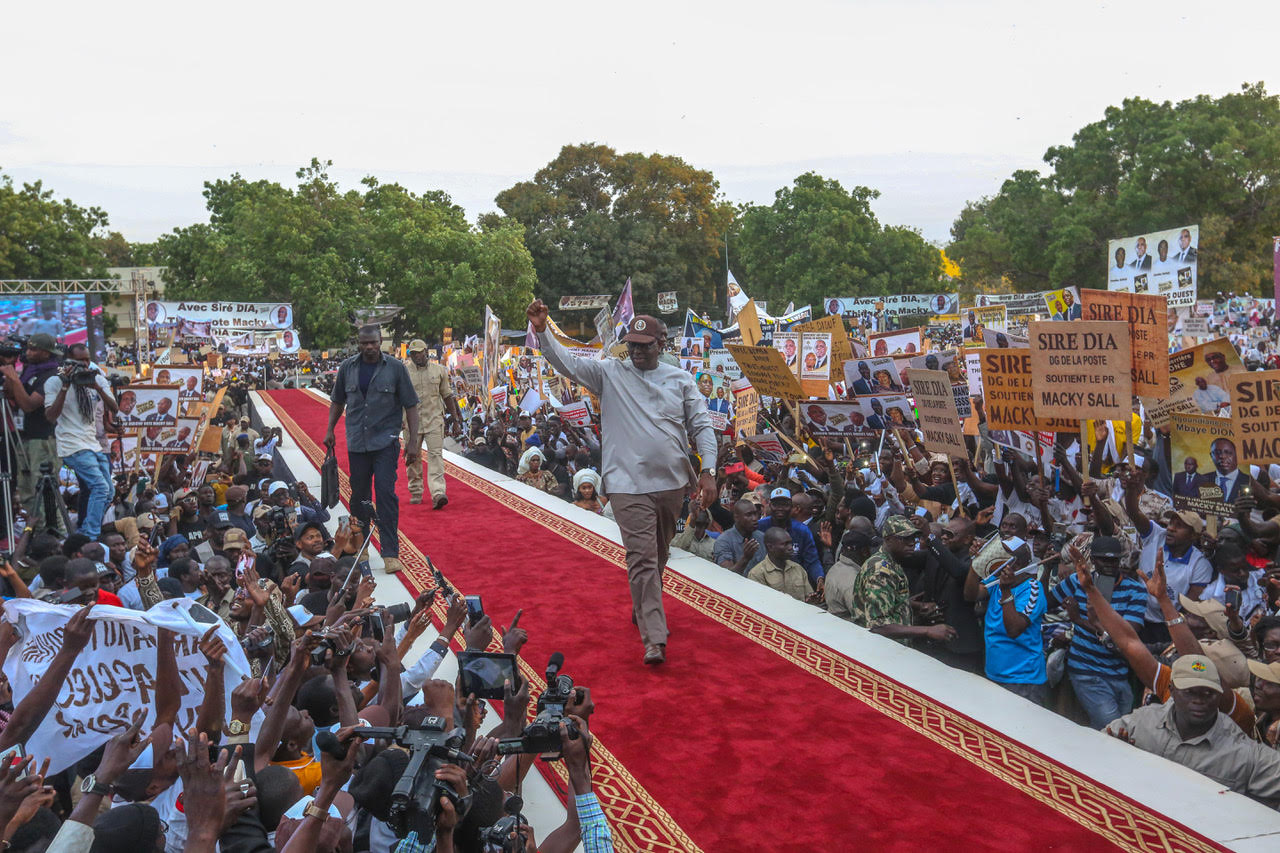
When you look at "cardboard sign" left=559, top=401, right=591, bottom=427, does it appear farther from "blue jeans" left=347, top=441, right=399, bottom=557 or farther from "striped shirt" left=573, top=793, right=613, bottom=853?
"striped shirt" left=573, top=793, right=613, bottom=853

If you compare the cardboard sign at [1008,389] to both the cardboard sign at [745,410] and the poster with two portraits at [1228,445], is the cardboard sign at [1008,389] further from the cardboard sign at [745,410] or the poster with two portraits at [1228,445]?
the cardboard sign at [745,410]

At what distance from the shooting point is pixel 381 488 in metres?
7.59

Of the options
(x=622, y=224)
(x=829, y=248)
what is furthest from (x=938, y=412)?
(x=622, y=224)

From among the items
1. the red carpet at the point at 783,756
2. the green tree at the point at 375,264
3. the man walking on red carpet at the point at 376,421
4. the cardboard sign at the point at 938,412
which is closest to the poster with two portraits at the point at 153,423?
the man walking on red carpet at the point at 376,421

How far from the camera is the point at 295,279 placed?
43.5 m

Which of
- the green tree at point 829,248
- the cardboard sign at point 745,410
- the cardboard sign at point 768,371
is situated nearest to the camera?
the cardboard sign at point 768,371

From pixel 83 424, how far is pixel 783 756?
6.41 m

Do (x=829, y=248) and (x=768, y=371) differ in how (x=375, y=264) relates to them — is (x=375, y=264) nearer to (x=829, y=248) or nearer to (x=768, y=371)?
(x=829, y=248)

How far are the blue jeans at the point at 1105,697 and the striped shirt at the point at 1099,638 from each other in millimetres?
31

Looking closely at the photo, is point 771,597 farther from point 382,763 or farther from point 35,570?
point 35,570

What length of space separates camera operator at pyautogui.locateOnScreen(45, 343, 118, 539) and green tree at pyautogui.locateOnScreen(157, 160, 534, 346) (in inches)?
1400

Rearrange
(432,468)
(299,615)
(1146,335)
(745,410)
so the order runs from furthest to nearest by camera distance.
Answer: (745,410) < (432,468) < (1146,335) < (299,615)

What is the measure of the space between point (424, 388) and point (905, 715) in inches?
283

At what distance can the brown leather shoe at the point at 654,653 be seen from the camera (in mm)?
5469
